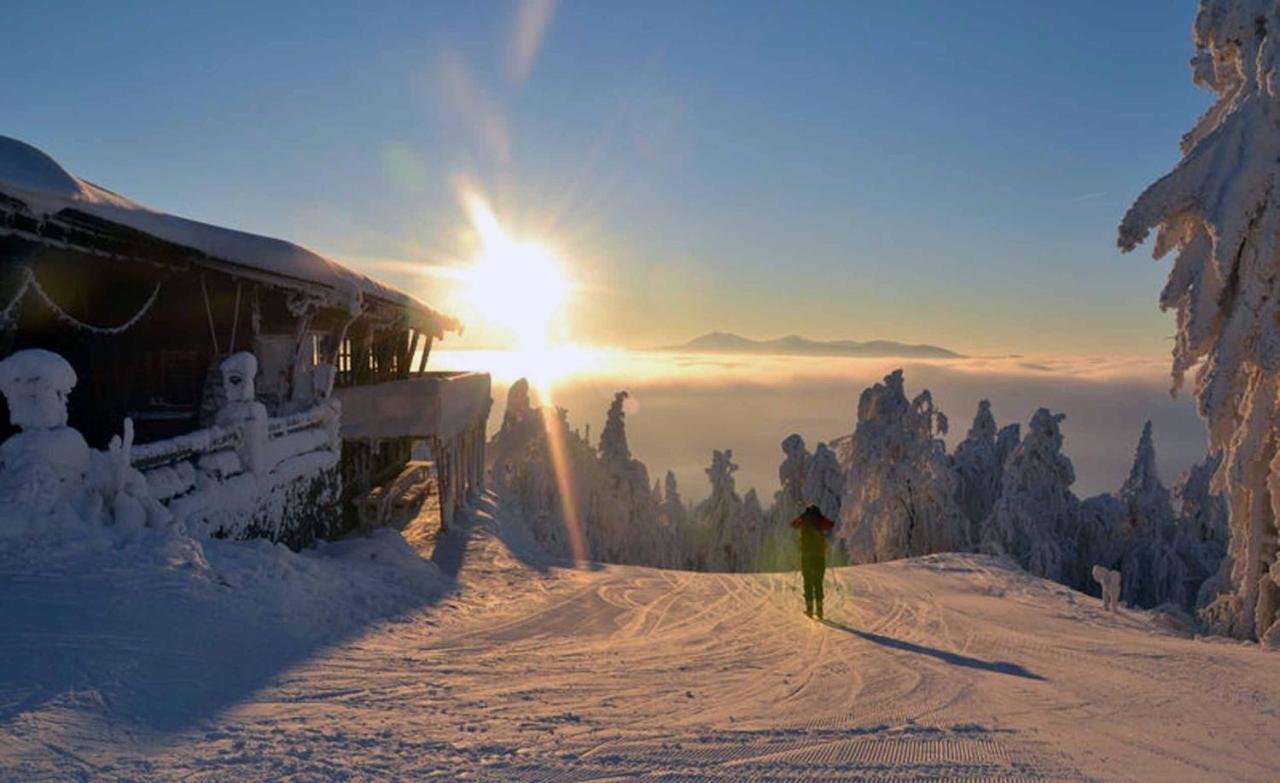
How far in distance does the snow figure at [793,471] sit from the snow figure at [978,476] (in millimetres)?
8252

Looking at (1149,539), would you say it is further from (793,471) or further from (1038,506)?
(793,471)

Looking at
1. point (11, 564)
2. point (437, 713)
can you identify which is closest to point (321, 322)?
point (11, 564)

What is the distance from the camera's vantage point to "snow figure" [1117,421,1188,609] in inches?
1197

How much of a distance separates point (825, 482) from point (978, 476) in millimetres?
7071

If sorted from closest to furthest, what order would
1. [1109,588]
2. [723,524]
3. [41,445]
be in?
[41,445] → [1109,588] → [723,524]

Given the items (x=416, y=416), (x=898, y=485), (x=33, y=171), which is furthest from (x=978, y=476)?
(x=33, y=171)

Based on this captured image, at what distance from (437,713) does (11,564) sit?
13.1 feet

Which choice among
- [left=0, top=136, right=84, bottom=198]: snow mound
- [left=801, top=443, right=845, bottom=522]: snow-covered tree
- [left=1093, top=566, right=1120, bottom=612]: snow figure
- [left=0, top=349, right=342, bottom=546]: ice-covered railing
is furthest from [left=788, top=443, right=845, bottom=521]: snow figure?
[left=0, top=136, right=84, bottom=198]: snow mound

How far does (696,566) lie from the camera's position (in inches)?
1971

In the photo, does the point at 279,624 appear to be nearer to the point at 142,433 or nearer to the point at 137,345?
the point at 142,433

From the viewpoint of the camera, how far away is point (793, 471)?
44.2 m

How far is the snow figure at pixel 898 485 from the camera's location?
31.3 meters

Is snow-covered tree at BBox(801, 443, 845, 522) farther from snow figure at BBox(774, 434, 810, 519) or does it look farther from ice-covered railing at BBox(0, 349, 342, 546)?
ice-covered railing at BBox(0, 349, 342, 546)

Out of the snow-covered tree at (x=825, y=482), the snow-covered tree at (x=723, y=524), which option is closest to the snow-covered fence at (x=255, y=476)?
the snow-covered tree at (x=825, y=482)
